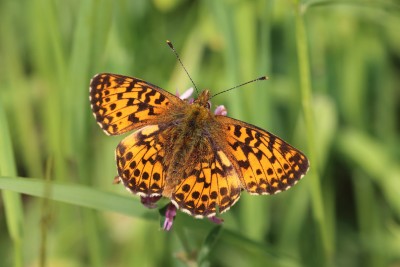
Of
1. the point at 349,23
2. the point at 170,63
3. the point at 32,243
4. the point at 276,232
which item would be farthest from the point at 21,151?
the point at 349,23

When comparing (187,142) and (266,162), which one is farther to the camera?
(187,142)

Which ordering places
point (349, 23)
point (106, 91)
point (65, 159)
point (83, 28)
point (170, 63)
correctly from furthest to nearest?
point (349, 23), point (170, 63), point (65, 159), point (83, 28), point (106, 91)

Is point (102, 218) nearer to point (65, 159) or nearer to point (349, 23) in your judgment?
point (65, 159)

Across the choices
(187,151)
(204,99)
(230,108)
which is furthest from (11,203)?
(230,108)

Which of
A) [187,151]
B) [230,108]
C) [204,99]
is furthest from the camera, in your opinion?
[230,108]

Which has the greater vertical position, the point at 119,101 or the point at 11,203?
the point at 119,101

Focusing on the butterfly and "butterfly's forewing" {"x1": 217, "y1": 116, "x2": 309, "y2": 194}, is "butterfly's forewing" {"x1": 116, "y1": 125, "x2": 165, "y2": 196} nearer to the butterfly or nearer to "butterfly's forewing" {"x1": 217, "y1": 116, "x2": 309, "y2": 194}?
the butterfly

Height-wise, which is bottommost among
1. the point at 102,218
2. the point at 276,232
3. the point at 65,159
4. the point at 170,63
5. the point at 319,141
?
the point at 276,232

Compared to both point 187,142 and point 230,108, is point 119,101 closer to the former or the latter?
point 187,142
